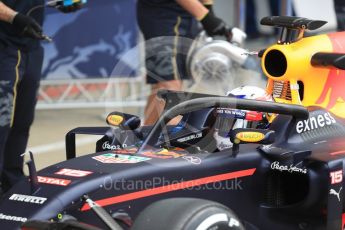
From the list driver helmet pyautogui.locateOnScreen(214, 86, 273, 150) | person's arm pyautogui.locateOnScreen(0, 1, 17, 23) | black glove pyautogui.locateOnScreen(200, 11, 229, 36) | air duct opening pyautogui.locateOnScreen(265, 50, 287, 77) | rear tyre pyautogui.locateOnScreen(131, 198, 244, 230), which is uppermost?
person's arm pyautogui.locateOnScreen(0, 1, 17, 23)

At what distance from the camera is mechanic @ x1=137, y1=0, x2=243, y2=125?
5.21 meters

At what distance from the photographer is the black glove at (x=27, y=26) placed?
536 cm

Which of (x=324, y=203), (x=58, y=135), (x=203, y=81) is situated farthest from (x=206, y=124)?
(x=58, y=135)

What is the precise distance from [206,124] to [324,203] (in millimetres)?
761

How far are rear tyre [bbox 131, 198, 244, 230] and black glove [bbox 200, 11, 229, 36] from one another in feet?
9.30

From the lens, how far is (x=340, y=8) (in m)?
8.31

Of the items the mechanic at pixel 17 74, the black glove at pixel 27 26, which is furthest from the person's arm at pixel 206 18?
the black glove at pixel 27 26

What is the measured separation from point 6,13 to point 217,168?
2314 millimetres

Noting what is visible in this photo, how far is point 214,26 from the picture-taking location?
594cm

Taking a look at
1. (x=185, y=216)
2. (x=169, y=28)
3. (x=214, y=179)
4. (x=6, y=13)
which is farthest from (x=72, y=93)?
(x=185, y=216)

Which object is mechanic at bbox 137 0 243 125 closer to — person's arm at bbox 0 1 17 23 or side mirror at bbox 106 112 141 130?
side mirror at bbox 106 112 141 130

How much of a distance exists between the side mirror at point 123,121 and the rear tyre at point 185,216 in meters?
1.01

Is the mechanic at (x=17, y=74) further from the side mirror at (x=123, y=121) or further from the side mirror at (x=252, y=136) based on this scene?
the side mirror at (x=252, y=136)

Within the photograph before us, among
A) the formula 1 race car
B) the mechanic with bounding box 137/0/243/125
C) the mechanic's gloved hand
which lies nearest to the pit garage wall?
the mechanic with bounding box 137/0/243/125
